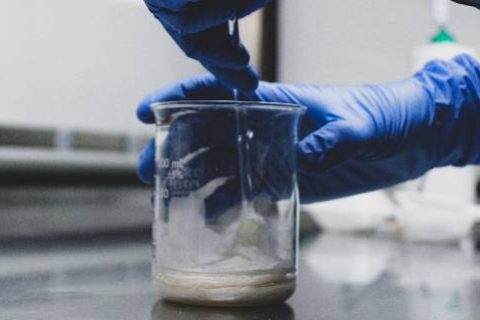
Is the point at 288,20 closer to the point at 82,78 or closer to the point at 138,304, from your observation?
the point at 82,78

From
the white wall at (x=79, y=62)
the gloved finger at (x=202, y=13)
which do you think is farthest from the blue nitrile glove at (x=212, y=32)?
the white wall at (x=79, y=62)

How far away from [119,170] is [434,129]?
136 centimetres

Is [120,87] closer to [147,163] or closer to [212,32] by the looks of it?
[147,163]

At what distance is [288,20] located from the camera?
2654 mm

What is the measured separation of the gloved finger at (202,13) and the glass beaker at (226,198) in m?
0.07

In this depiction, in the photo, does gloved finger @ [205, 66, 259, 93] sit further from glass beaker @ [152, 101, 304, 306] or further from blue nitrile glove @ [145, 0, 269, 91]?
glass beaker @ [152, 101, 304, 306]

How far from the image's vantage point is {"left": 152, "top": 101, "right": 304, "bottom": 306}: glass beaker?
663mm

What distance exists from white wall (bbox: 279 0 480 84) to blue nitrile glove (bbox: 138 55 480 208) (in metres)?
1.07

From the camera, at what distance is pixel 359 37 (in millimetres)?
2320

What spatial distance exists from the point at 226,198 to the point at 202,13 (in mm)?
185

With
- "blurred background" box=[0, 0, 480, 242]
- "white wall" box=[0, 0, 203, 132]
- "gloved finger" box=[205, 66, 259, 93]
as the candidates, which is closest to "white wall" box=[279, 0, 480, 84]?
"blurred background" box=[0, 0, 480, 242]

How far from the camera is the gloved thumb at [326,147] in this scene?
806mm

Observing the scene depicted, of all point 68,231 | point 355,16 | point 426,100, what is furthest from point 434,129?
point 355,16

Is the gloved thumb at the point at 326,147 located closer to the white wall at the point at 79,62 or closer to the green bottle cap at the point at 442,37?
the green bottle cap at the point at 442,37
